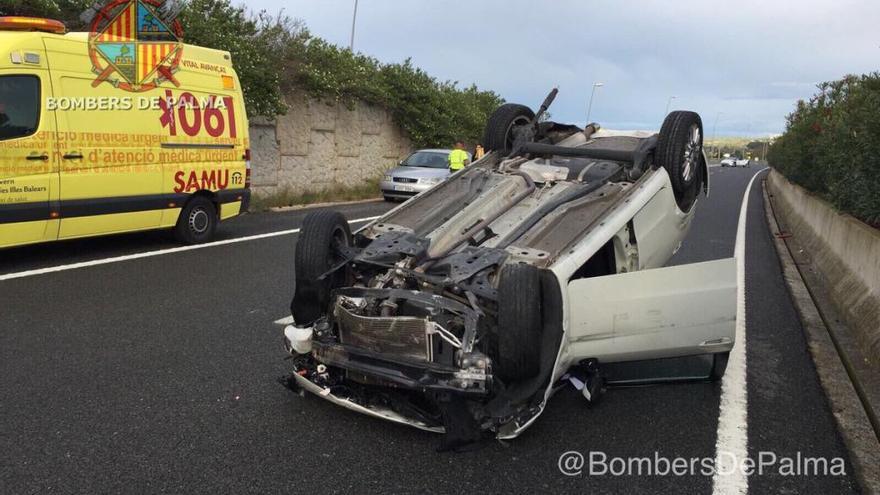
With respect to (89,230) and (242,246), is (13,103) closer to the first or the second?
(89,230)

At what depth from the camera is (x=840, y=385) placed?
4.25 meters

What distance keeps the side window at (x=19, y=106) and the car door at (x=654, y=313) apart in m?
5.95

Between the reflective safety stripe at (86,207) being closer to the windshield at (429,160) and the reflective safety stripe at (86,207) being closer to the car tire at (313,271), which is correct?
the car tire at (313,271)

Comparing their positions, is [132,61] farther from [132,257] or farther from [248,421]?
[248,421]

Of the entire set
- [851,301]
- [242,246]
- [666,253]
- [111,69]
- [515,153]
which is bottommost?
[242,246]

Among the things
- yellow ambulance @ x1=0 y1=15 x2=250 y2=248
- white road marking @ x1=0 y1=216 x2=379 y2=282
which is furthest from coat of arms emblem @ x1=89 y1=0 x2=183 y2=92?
white road marking @ x1=0 y1=216 x2=379 y2=282

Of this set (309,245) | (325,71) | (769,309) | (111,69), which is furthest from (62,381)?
(325,71)

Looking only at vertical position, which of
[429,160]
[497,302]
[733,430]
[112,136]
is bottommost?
[733,430]

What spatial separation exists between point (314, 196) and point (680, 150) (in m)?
12.1

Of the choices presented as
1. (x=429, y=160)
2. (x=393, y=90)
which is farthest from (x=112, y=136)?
(x=393, y=90)

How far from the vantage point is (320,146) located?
1720 cm

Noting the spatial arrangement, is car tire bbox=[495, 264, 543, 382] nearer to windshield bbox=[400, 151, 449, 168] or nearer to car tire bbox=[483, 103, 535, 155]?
car tire bbox=[483, 103, 535, 155]

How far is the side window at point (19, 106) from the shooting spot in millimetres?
6277

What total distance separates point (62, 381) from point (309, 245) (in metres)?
1.73
